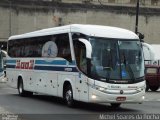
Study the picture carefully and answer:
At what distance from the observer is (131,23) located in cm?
6162

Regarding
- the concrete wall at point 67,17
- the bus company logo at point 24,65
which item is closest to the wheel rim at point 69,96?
the bus company logo at point 24,65

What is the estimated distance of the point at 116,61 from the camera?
18.8 meters

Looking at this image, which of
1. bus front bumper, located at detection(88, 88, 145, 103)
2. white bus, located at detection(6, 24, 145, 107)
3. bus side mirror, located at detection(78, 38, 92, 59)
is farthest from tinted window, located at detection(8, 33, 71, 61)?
bus front bumper, located at detection(88, 88, 145, 103)

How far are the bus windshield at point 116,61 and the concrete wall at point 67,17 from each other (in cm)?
3855

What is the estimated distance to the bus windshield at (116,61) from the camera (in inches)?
731

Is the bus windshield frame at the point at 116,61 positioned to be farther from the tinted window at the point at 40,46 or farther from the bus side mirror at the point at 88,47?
the tinted window at the point at 40,46

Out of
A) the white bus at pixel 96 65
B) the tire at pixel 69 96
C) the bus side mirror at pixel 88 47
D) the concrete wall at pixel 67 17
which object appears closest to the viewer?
the bus side mirror at pixel 88 47

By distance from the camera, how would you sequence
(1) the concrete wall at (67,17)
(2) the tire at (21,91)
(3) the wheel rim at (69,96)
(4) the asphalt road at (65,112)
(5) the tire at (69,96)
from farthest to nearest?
(1) the concrete wall at (67,17)
(2) the tire at (21,91)
(3) the wheel rim at (69,96)
(5) the tire at (69,96)
(4) the asphalt road at (65,112)

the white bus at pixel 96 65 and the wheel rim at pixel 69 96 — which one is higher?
the white bus at pixel 96 65

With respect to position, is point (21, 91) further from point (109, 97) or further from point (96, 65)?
point (109, 97)

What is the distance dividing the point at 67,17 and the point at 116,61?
40.6 metres

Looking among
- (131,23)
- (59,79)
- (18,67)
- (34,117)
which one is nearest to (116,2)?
(131,23)

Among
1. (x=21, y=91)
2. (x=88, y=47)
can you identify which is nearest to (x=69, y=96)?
(x=88, y=47)

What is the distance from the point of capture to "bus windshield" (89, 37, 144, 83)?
1856 centimetres
